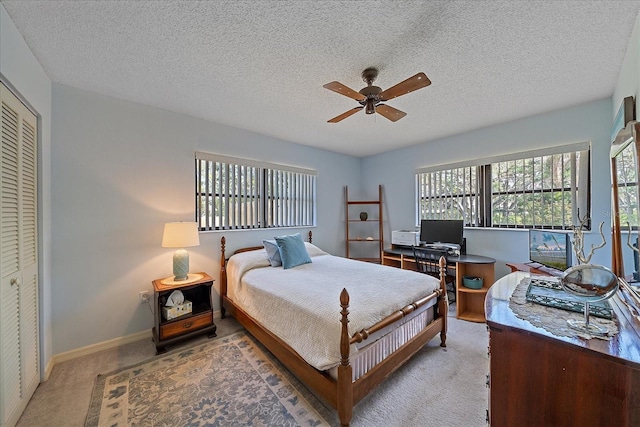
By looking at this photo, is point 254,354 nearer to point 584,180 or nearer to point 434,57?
point 434,57

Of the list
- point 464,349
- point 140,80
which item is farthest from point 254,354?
point 140,80

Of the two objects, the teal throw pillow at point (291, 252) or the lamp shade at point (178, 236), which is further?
the teal throw pillow at point (291, 252)

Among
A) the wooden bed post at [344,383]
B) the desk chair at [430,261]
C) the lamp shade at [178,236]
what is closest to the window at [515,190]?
the desk chair at [430,261]

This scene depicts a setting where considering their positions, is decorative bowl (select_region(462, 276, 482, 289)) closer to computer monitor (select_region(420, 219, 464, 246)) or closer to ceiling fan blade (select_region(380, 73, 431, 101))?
computer monitor (select_region(420, 219, 464, 246))

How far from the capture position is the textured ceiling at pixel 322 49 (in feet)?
4.80

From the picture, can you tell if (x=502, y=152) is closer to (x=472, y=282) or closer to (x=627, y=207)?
(x=472, y=282)

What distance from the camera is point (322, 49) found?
179cm

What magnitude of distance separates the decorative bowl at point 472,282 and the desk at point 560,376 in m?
1.98

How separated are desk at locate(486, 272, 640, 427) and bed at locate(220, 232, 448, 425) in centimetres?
76

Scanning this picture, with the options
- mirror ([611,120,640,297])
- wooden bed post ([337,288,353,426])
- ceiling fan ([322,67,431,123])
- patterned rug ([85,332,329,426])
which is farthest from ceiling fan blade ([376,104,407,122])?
patterned rug ([85,332,329,426])

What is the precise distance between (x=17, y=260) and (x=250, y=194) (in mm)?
2243

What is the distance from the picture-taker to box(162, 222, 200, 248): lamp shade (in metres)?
2.54

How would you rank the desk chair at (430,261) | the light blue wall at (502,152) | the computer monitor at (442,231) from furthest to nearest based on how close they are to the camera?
1. the computer monitor at (442,231)
2. the desk chair at (430,261)
3. the light blue wall at (502,152)

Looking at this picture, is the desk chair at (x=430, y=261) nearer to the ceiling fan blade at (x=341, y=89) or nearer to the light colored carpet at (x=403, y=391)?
the light colored carpet at (x=403, y=391)
